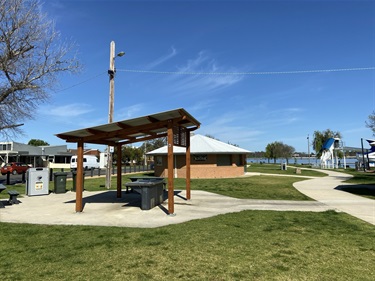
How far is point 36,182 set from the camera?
13.5 meters

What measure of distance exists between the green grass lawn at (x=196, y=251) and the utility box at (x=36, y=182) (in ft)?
21.7

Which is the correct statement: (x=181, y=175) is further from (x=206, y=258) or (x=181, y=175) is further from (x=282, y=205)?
(x=206, y=258)

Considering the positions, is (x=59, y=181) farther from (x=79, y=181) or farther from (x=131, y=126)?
(x=131, y=126)

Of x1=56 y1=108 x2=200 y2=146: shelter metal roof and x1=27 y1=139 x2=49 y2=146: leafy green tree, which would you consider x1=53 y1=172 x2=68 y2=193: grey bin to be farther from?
x1=27 y1=139 x2=49 y2=146: leafy green tree

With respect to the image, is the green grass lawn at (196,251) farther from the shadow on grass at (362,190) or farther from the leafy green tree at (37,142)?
the leafy green tree at (37,142)

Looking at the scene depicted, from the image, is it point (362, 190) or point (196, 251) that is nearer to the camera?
point (196, 251)

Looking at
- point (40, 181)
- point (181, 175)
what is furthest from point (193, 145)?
point (40, 181)

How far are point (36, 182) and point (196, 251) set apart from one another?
1128 centimetres

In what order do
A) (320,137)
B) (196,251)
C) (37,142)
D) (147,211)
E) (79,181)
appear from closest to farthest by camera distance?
(196,251)
(147,211)
(79,181)
(320,137)
(37,142)

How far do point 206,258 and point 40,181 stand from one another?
11.6m

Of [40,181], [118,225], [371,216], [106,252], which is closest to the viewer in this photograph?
[106,252]

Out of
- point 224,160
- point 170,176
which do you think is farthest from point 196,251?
point 224,160

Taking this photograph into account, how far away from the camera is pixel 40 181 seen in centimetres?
1355

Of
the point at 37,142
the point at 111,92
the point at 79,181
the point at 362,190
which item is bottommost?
the point at 362,190
